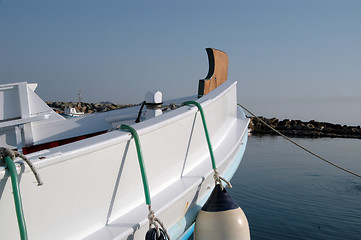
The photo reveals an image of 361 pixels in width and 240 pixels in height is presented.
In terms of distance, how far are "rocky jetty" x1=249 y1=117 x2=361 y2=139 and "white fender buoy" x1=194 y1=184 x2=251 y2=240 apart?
49.5ft

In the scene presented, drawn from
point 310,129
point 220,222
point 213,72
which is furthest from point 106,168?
point 310,129

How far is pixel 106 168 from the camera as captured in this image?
1.64 metres

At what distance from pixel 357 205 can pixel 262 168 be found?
8.48ft

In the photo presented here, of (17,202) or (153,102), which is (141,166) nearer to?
(17,202)

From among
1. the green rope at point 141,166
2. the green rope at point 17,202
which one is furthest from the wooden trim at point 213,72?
the green rope at point 17,202

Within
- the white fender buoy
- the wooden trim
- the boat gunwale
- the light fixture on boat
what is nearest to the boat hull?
the boat gunwale

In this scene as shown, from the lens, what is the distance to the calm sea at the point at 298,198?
14.1 feet

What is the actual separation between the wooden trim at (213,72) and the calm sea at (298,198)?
6.50 ft

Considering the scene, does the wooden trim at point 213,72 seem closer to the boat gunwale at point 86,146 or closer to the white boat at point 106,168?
the white boat at point 106,168

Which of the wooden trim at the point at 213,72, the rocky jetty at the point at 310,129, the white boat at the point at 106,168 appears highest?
the wooden trim at the point at 213,72

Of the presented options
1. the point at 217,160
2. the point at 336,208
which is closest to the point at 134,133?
the point at 217,160

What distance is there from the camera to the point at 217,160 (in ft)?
9.30

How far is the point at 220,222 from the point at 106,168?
3.03ft

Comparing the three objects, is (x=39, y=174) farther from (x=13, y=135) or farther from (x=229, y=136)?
(x=229, y=136)
